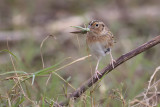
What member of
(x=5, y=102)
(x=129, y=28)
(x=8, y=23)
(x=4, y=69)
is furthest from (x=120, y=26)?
(x=5, y=102)

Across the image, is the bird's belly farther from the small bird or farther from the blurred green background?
the blurred green background

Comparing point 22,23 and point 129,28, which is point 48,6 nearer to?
point 22,23

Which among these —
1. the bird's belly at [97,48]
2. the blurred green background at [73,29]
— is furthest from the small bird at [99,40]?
the blurred green background at [73,29]

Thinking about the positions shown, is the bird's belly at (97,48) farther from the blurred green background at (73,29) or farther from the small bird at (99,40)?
the blurred green background at (73,29)

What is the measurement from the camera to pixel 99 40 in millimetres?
3771

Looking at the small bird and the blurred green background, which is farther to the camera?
the blurred green background

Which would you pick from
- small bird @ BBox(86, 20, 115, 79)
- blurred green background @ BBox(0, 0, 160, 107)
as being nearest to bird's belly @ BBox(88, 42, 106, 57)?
small bird @ BBox(86, 20, 115, 79)

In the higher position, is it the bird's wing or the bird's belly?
the bird's wing

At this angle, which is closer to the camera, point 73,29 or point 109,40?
point 109,40

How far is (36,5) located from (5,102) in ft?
18.3

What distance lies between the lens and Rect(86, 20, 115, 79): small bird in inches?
147

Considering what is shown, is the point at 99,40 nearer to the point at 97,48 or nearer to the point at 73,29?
the point at 97,48

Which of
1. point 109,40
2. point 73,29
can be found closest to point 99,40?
point 109,40

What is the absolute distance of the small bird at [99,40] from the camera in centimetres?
373
